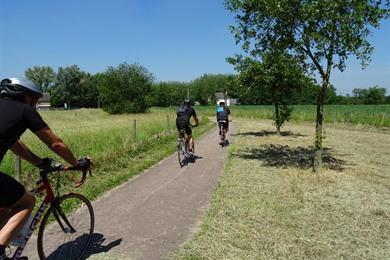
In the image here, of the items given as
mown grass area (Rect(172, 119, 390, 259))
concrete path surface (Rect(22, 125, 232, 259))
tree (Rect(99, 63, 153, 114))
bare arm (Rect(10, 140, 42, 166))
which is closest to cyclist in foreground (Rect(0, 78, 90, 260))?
bare arm (Rect(10, 140, 42, 166))

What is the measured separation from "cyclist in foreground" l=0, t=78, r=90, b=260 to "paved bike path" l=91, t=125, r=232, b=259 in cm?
162

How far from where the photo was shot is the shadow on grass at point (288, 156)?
40.3 feet

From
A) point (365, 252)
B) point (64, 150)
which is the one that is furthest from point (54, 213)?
point (365, 252)

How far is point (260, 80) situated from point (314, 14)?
480 inches

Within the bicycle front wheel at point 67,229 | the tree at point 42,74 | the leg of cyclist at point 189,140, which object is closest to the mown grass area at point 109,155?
the leg of cyclist at point 189,140

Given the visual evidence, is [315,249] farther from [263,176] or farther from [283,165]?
[283,165]

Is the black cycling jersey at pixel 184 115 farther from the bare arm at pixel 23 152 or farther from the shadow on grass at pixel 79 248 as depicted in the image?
the bare arm at pixel 23 152

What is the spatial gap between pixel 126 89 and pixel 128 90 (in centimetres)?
34

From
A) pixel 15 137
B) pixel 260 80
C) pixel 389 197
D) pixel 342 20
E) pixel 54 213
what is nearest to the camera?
pixel 15 137

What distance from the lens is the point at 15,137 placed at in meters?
3.71

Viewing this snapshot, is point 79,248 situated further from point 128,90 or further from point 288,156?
point 128,90

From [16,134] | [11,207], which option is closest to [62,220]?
[11,207]

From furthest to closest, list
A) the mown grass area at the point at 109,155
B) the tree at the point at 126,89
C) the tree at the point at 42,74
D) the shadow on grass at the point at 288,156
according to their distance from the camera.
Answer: the tree at the point at 42,74
the tree at the point at 126,89
the shadow on grass at the point at 288,156
the mown grass area at the point at 109,155

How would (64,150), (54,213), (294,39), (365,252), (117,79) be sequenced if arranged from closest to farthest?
(64,150)
(54,213)
(365,252)
(294,39)
(117,79)
